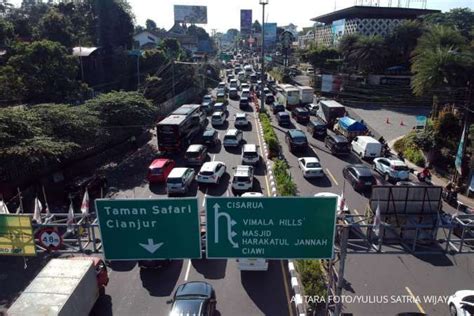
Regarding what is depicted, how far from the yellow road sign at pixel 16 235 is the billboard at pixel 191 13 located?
4221 inches

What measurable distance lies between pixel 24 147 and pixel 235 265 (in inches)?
496

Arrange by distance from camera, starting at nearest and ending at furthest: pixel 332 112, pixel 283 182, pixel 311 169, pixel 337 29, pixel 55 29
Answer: pixel 283 182, pixel 311 169, pixel 332 112, pixel 55 29, pixel 337 29

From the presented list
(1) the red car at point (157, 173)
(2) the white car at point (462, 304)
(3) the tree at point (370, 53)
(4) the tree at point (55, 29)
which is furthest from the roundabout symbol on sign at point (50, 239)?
(3) the tree at point (370, 53)

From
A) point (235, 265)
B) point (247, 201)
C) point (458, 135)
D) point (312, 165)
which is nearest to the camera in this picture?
point (247, 201)

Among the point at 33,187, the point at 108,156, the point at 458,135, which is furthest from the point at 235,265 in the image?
the point at 458,135

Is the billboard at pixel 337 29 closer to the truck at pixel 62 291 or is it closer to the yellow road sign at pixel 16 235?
the truck at pixel 62 291

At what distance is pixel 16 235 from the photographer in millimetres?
10047

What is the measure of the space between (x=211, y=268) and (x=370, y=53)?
5263 cm

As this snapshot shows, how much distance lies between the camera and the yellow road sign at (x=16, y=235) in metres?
9.91

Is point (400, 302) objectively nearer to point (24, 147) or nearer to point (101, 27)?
point (24, 147)

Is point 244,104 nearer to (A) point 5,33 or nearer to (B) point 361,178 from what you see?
(A) point 5,33

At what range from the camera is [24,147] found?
62.6 ft

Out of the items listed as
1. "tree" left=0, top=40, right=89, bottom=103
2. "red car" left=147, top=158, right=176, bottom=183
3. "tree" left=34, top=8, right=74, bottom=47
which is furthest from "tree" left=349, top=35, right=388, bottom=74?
"red car" left=147, top=158, right=176, bottom=183

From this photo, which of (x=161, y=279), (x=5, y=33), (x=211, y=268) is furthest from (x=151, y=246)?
(x=5, y=33)
